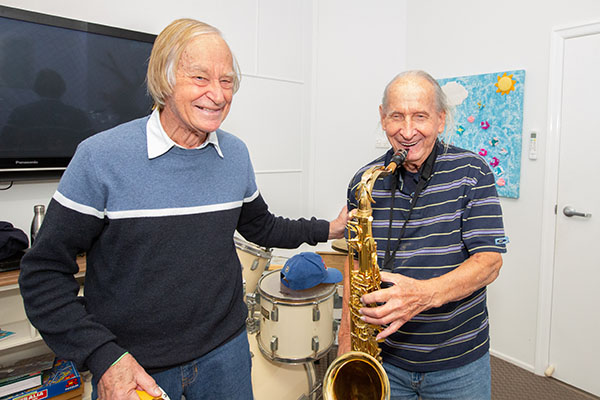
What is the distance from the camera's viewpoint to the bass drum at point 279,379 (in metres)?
2.11

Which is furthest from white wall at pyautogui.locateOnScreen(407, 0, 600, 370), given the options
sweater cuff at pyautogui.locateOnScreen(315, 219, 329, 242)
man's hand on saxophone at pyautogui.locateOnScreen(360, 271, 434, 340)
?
man's hand on saxophone at pyautogui.locateOnScreen(360, 271, 434, 340)

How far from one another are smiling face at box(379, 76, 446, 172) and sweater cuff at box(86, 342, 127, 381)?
1009mm

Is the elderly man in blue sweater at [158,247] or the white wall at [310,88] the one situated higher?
the white wall at [310,88]

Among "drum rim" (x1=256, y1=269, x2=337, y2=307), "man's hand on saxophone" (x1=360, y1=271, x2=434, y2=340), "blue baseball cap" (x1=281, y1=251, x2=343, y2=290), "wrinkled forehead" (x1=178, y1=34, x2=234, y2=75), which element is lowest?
"drum rim" (x1=256, y1=269, x2=337, y2=307)

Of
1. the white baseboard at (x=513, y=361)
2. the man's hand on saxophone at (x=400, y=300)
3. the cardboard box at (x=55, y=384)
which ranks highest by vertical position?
the man's hand on saxophone at (x=400, y=300)

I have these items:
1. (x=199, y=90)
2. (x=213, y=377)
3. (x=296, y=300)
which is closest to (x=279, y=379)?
(x=296, y=300)

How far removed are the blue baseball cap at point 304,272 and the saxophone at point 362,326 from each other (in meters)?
0.79

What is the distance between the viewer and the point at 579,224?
9.04 feet

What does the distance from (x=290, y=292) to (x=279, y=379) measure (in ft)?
1.60

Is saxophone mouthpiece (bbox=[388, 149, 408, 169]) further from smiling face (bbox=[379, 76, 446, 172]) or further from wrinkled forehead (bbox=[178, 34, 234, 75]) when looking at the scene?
wrinkled forehead (bbox=[178, 34, 234, 75])

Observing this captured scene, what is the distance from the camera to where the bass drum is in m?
2.11

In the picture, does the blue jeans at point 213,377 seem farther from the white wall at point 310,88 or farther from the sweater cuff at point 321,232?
the white wall at point 310,88

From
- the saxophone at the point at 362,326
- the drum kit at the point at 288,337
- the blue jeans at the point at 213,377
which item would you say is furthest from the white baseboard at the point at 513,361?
the blue jeans at the point at 213,377

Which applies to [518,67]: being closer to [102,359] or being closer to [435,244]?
[435,244]
